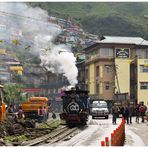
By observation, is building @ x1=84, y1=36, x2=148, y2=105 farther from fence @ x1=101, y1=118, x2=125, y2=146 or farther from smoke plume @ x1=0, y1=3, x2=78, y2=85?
fence @ x1=101, y1=118, x2=125, y2=146

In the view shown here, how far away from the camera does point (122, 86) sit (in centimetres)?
9344

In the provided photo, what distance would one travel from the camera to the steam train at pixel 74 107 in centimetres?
3762

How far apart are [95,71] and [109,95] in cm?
658

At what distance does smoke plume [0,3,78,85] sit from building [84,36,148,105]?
2208 cm

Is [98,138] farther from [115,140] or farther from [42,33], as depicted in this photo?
[42,33]

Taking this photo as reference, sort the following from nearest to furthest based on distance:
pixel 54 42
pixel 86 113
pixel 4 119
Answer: pixel 4 119 < pixel 86 113 < pixel 54 42

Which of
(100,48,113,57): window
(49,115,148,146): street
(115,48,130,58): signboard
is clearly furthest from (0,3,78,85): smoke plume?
(115,48,130,58): signboard

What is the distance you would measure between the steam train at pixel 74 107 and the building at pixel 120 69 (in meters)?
52.8

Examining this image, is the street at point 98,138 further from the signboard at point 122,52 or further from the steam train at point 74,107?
the signboard at point 122,52

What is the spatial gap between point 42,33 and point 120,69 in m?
30.3

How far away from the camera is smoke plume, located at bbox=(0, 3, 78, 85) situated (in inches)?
2098

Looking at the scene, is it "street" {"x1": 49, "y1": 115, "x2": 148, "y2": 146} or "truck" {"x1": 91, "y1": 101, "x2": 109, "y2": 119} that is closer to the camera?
"street" {"x1": 49, "y1": 115, "x2": 148, "y2": 146}

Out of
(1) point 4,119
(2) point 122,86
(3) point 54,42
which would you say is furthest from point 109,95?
(1) point 4,119

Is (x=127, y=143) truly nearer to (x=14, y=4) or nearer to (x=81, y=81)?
(x=14, y=4)
